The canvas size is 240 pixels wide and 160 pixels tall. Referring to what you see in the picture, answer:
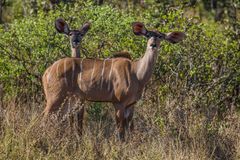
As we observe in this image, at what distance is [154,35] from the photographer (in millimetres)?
6512

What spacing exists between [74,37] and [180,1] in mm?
1769

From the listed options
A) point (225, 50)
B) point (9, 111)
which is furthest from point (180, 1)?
point (9, 111)

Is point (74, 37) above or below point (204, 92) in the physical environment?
above

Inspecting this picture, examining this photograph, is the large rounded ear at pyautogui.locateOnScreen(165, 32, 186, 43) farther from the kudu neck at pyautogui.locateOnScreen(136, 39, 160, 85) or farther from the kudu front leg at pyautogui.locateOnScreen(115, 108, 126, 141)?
the kudu front leg at pyautogui.locateOnScreen(115, 108, 126, 141)

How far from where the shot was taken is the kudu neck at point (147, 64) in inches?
256

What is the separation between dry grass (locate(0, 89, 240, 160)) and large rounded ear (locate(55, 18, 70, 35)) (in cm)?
87

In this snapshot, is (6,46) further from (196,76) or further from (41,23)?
(196,76)

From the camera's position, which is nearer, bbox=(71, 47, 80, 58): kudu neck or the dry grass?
the dry grass

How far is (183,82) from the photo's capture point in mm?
7355

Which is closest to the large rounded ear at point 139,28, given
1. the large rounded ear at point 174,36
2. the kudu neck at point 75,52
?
the large rounded ear at point 174,36

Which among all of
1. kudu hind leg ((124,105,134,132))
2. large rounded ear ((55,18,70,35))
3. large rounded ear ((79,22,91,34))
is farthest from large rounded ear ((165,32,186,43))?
large rounded ear ((55,18,70,35))

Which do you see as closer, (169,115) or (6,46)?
(169,115)

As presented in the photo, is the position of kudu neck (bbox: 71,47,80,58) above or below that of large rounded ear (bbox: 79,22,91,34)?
below

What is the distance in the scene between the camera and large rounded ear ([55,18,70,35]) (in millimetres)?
7125
